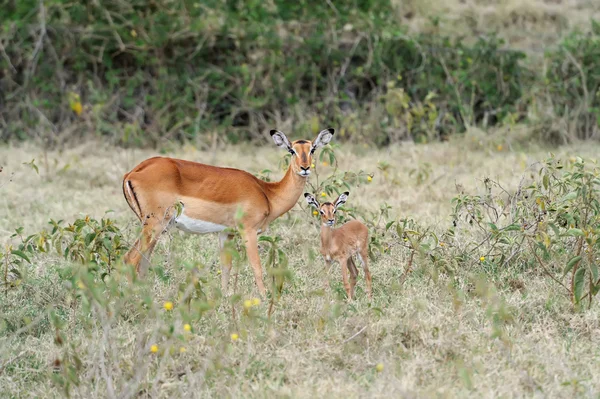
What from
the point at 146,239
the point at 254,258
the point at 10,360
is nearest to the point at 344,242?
the point at 254,258

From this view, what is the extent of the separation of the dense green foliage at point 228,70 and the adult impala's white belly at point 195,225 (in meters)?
5.77

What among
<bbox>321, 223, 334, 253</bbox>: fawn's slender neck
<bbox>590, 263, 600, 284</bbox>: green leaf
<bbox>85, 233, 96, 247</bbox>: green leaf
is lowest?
<bbox>321, 223, 334, 253</bbox>: fawn's slender neck

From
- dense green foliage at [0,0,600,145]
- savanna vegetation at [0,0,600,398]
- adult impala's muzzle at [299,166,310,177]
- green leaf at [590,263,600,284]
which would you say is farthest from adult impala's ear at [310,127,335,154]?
dense green foliage at [0,0,600,145]

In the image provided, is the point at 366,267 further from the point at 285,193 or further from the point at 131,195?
the point at 131,195

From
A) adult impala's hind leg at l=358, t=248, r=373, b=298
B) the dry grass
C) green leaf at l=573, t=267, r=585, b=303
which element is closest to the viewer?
green leaf at l=573, t=267, r=585, b=303

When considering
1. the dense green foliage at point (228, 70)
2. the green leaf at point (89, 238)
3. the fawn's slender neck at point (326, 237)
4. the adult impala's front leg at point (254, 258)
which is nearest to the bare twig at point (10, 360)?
the green leaf at point (89, 238)

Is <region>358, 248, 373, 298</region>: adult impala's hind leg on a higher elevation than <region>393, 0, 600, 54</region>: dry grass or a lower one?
higher

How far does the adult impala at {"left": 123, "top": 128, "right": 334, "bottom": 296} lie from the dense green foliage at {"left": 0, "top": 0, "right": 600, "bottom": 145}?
5.64 meters

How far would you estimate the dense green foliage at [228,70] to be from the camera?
11.7 metres

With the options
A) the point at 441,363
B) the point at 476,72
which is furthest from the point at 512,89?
the point at 441,363

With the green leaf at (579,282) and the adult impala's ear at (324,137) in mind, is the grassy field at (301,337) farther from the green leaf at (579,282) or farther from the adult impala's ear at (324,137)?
the adult impala's ear at (324,137)

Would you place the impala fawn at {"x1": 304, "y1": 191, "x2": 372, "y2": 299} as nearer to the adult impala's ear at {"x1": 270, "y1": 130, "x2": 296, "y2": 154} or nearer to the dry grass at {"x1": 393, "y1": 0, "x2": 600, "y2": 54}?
the adult impala's ear at {"x1": 270, "y1": 130, "x2": 296, "y2": 154}

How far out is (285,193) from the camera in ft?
19.8

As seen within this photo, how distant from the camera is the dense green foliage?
11.7m
